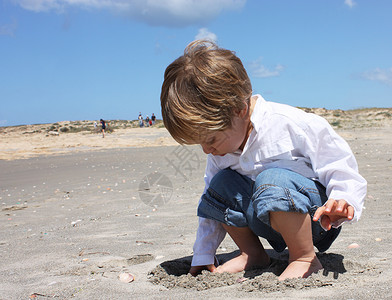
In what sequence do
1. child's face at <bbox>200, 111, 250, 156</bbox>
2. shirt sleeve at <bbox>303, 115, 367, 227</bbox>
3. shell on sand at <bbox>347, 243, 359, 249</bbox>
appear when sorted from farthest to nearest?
1. shell on sand at <bbox>347, 243, 359, 249</bbox>
2. child's face at <bbox>200, 111, 250, 156</bbox>
3. shirt sleeve at <bbox>303, 115, 367, 227</bbox>

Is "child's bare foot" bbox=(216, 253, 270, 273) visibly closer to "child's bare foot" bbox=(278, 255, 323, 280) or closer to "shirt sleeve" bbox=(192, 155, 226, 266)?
"shirt sleeve" bbox=(192, 155, 226, 266)

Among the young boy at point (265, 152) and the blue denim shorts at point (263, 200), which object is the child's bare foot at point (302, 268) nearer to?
the young boy at point (265, 152)

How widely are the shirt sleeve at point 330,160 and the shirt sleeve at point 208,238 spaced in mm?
649

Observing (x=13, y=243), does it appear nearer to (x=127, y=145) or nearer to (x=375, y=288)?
(x=375, y=288)

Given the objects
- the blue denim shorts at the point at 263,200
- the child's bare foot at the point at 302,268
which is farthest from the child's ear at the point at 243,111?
the child's bare foot at the point at 302,268

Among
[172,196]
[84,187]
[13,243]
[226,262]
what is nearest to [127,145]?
[84,187]

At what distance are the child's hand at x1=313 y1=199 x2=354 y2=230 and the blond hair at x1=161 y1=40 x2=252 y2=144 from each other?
62 cm

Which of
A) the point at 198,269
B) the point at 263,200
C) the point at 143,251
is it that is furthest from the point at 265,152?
the point at 143,251

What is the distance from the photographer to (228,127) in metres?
2.12

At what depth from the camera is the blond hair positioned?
2027 mm

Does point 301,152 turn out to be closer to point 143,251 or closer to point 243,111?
point 243,111

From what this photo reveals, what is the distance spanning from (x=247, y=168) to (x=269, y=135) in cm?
22


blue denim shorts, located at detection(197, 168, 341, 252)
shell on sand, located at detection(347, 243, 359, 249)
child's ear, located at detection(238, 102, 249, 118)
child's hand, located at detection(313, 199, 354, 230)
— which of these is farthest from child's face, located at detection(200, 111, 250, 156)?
shell on sand, located at detection(347, 243, 359, 249)

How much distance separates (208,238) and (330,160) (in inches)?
33.6
